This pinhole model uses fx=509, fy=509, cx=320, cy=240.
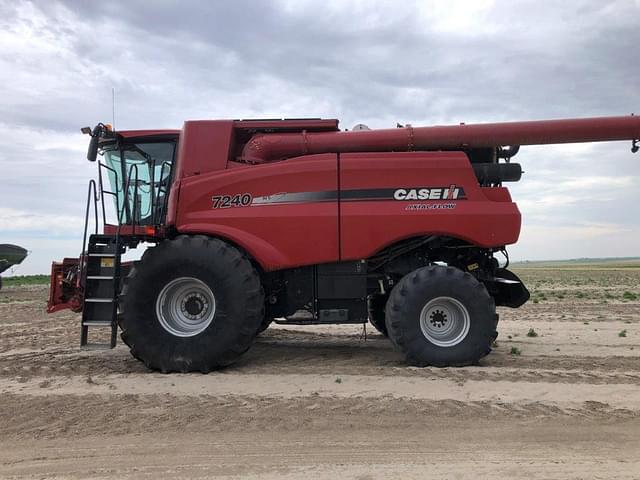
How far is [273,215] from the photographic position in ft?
22.5

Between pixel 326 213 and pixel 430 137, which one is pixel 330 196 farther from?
pixel 430 137

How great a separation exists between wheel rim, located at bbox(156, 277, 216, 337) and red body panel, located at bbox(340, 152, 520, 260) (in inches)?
77.1

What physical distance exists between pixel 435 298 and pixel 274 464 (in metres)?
3.56

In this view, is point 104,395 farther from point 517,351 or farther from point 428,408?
point 517,351

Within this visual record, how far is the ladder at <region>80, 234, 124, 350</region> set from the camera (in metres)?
6.66

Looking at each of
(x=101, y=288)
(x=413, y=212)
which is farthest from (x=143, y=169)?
(x=413, y=212)

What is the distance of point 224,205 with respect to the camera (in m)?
6.93

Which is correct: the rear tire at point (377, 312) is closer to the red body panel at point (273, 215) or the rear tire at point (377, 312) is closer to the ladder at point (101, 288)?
the red body panel at point (273, 215)

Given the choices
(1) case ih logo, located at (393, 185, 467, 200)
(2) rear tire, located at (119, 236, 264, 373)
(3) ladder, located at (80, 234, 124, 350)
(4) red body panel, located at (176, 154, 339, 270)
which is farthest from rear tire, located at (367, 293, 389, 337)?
(3) ladder, located at (80, 234, 124, 350)

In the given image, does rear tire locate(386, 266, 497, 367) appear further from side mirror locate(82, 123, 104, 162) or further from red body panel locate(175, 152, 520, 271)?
side mirror locate(82, 123, 104, 162)

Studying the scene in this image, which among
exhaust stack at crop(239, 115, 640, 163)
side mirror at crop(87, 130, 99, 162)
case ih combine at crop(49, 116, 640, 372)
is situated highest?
exhaust stack at crop(239, 115, 640, 163)

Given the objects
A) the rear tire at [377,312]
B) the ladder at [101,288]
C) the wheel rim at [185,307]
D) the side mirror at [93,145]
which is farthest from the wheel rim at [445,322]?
the side mirror at [93,145]

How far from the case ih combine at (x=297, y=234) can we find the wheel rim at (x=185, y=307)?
2cm

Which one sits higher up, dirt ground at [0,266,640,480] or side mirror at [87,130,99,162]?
side mirror at [87,130,99,162]
